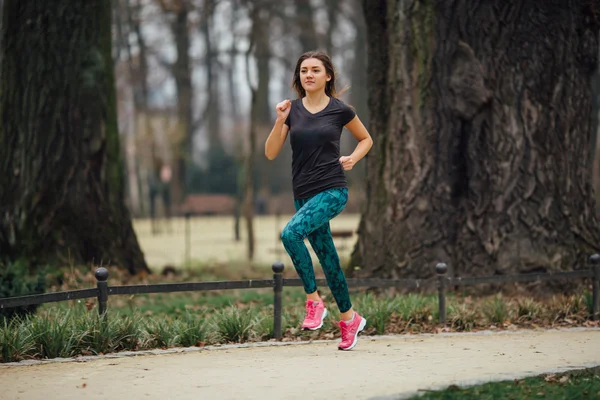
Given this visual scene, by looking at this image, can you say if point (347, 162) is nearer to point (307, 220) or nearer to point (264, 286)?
point (307, 220)

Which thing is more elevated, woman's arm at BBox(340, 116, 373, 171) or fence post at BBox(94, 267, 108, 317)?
woman's arm at BBox(340, 116, 373, 171)

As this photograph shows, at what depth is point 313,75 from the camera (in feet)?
25.3

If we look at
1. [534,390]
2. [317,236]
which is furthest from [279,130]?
[534,390]

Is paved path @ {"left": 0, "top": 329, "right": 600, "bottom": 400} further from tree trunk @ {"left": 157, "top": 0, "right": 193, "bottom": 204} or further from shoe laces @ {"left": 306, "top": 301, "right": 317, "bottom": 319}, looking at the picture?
tree trunk @ {"left": 157, "top": 0, "right": 193, "bottom": 204}

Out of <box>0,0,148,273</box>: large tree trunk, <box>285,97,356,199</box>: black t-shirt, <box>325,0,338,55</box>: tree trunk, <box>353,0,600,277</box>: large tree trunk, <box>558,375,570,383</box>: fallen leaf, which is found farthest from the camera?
<box>325,0,338,55</box>: tree trunk

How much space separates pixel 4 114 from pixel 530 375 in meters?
9.68

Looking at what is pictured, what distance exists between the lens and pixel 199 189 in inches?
1959

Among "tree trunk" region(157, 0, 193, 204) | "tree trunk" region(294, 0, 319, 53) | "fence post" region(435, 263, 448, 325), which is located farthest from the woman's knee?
"tree trunk" region(157, 0, 193, 204)

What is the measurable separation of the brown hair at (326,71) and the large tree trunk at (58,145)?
652cm

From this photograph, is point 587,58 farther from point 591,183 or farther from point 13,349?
point 13,349

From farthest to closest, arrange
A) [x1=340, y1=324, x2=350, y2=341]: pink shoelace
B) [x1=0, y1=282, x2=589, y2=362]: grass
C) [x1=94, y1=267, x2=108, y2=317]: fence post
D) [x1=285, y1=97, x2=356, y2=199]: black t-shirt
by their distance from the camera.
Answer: [x1=94, y1=267, x2=108, y2=317]: fence post → [x1=340, y1=324, x2=350, y2=341]: pink shoelace → [x1=0, y1=282, x2=589, y2=362]: grass → [x1=285, y1=97, x2=356, y2=199]: black t-shirt

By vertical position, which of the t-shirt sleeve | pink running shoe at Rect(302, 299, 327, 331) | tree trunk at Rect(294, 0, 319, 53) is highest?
tree trunk at Rect(294, 0, 319, 53)

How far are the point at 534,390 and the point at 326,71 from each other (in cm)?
292

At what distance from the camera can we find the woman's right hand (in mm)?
7574
